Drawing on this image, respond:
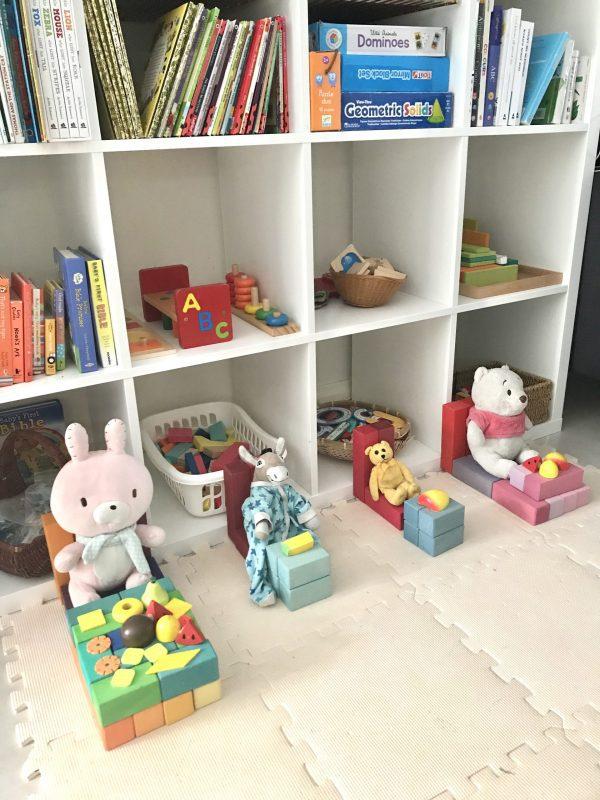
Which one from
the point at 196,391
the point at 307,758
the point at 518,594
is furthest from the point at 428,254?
the point at 307,758

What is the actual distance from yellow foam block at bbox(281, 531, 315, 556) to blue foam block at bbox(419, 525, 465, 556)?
0.86ft

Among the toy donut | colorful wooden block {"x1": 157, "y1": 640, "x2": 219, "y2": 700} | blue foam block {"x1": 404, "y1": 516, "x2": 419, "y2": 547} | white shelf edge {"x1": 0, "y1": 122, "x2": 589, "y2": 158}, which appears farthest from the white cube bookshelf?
colorful wooden block {"x1": 157, "y1": 640, "x2": 219, "y2": 700}

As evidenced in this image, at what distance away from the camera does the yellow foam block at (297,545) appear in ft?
4.02

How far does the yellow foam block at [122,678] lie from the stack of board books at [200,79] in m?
0.88

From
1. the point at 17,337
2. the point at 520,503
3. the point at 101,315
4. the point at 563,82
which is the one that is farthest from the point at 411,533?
the point at 563,82

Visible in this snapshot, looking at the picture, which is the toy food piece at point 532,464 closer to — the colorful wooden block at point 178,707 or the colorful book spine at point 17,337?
the colorful wooden block at point 178,707

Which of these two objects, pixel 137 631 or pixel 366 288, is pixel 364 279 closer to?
pixel 366 288

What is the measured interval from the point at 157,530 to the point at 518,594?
682 millimetres

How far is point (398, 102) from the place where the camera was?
1.40m

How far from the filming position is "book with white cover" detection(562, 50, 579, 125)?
5.14 ft

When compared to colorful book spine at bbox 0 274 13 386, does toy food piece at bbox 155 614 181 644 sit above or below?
below

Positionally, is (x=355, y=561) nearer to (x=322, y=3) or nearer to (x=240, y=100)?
(x=240, y=100)

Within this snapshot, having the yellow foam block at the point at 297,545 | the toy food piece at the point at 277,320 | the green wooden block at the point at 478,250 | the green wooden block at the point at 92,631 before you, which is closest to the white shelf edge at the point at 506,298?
the green wooden block at the point at 478,250

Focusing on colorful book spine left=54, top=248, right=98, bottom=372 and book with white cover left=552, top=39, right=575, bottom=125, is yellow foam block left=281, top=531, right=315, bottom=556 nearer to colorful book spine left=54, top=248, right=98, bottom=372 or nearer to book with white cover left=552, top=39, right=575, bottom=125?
colorful book spine left=54, top=248, right=98, bottom=372
